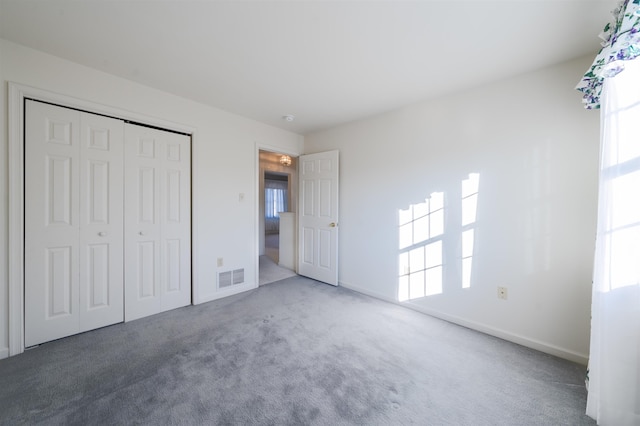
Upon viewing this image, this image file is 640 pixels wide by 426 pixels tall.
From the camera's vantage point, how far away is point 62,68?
199 cm

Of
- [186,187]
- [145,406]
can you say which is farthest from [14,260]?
[145,406]

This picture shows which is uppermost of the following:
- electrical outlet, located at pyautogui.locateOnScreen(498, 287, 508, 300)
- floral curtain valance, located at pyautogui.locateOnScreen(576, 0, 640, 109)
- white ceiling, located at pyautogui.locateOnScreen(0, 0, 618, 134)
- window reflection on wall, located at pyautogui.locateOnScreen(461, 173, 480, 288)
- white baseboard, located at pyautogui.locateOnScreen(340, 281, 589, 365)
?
white ceiling, located at pyautogui.locateOnScreen(0, 0, 618, 134)

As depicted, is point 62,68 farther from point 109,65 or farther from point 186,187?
point 186,187

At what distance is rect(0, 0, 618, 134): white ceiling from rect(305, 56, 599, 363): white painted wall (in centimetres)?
31

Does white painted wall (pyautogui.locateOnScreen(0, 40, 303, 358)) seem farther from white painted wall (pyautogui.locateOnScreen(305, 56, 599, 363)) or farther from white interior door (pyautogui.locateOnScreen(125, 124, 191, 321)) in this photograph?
white painted wall (pyautogui.locateOnScreen(305, 56, 599, 363))

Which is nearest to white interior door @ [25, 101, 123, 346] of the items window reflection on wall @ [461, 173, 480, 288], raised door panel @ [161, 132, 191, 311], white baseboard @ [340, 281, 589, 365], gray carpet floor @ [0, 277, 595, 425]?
gray carpet floor @ [0, 277, 595, 425]

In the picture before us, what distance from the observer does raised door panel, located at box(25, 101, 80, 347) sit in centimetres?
189

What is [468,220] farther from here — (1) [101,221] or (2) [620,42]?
(1) [101,221]

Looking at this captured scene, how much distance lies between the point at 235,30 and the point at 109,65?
4.46 ft

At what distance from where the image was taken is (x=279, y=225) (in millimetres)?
4953

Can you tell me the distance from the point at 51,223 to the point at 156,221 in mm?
756

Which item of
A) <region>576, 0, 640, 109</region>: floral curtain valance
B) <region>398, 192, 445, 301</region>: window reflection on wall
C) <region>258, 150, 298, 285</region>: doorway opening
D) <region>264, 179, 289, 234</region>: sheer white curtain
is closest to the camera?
<region>576, 0, 640, 109</region>: floral curtain valance

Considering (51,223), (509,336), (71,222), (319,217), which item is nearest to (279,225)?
(319,217)

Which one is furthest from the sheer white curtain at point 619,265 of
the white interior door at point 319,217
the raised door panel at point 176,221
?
the raised door panel at point 176,221
